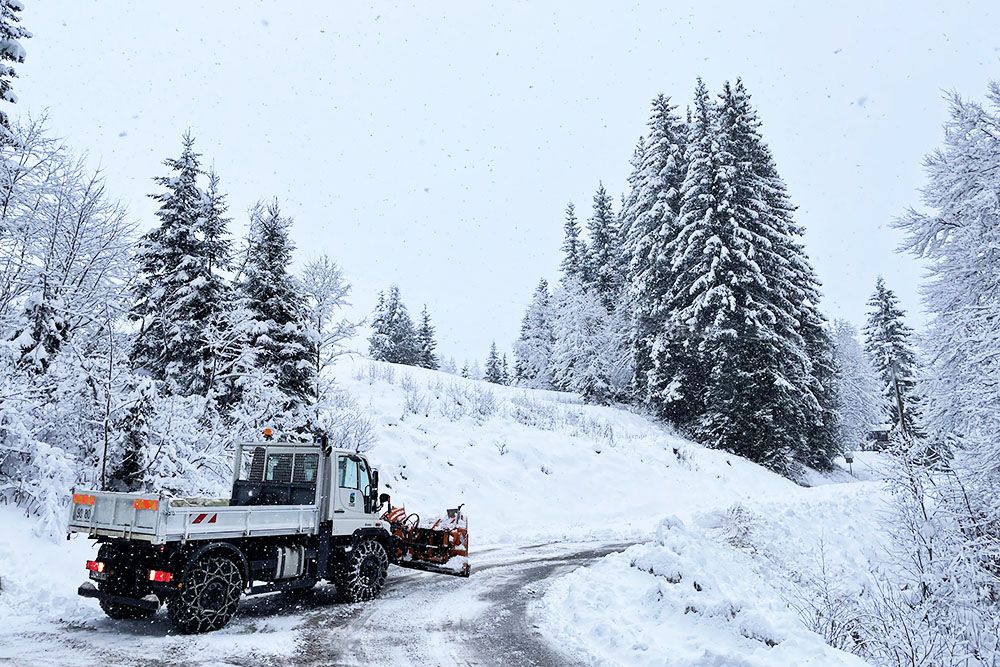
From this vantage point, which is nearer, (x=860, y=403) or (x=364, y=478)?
(x=364, y=478)

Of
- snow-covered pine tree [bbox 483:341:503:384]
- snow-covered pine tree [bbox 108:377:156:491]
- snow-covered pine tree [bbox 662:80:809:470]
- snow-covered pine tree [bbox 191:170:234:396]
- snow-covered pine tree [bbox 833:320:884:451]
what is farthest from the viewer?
snow-covered pine tree [bbox 483:341:503:384]

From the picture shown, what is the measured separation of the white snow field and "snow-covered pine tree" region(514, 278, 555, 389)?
1932 cm

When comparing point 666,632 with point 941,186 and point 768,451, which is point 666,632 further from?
point 768,451

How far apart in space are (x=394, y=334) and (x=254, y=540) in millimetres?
53795

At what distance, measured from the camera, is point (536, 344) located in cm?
6019

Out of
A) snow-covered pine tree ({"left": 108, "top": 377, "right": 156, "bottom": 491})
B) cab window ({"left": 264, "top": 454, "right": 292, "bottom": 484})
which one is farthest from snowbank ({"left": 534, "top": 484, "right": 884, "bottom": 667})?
snow-covered pine tree ({"left": 108, "top": 377, "right": 156, "bottom": 491})

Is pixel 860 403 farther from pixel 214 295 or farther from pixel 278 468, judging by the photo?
pixel 278 468

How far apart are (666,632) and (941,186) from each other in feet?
42.9

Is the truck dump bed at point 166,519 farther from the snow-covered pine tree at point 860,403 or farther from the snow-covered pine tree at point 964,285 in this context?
the snow-covered pine tree at point 860,403

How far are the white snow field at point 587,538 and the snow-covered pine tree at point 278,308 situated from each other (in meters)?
3.63

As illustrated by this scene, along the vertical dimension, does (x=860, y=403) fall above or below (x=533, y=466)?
above

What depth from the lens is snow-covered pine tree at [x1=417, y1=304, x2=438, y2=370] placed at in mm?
64569

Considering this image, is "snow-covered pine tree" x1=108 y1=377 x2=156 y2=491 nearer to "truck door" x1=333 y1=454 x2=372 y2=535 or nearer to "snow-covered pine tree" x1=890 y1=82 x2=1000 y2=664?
"truck door" x1=333 y1=454 x2=372 y2=535

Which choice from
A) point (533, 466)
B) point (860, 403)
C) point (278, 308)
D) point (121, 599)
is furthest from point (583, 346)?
point (860, 403)
